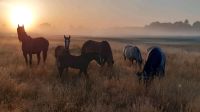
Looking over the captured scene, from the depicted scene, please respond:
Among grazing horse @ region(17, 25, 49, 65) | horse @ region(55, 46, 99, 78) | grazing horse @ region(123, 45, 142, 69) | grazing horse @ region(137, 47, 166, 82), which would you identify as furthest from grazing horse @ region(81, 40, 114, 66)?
Result: grazing horse @ region(137, 47, 166, 82)

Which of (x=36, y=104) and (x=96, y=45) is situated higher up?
(x=96, y=45)

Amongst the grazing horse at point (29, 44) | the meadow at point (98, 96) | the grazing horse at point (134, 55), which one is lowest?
the meadow at point (98, 96)

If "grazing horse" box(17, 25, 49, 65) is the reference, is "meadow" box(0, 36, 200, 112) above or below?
below

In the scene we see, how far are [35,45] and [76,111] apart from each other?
7721 mm

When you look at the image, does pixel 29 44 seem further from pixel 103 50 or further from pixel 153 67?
pixel 153 67

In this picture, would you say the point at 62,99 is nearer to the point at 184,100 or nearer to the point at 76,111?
the point at 76,111

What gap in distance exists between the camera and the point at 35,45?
48.3ft

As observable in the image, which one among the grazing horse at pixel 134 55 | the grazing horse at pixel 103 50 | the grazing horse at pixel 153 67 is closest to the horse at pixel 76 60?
the grazing horse at pixel 153 67

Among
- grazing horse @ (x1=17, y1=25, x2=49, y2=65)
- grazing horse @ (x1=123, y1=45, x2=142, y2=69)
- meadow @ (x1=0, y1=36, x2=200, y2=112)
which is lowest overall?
meadow @ (x1=0, y1=36, x2=200, y2=112)

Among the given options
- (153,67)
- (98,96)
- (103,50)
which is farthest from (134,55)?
(98,96)

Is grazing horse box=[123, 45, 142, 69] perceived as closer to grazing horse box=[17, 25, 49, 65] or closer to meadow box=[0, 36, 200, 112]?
grazing horse box=[17, 25, 49, 65]

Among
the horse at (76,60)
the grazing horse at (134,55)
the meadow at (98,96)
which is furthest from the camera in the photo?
the grazing horse at (134,55)

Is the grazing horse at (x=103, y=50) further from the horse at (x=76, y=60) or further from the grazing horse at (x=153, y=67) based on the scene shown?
the grazing horse at (x=153, y=67)

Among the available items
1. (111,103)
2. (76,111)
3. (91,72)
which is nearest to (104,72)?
(91,72)
